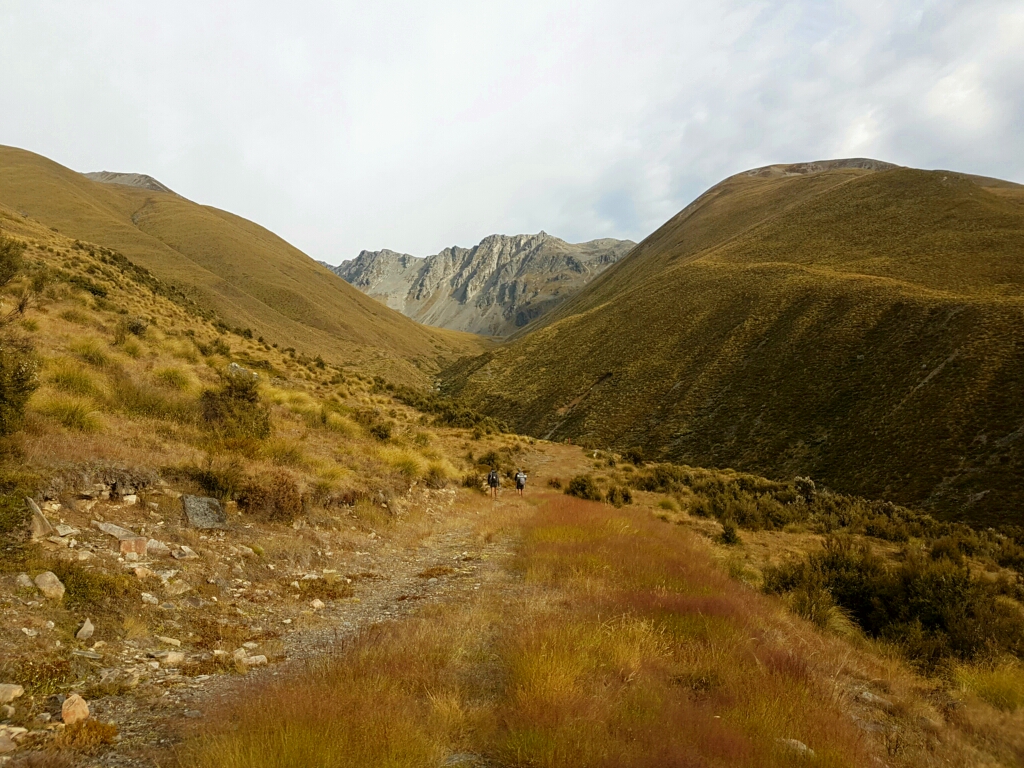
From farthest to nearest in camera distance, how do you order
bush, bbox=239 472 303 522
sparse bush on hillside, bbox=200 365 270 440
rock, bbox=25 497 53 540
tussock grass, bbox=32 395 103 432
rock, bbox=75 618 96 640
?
sparse bush on hillside, bbox=200 365 270 440
bush, bbox=239 472 303 522
tussock grass, bbox=32 395 103 432
rock, bbox=25 497 53 540
rock, bbox=75 618 96 640

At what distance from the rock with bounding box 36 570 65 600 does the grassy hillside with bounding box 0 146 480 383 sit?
55.6m

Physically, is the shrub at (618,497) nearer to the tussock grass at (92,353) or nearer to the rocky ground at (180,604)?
the rocky ground at (180,604)

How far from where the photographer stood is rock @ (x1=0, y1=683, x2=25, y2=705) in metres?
3.73

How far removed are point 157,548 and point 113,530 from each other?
0.63m

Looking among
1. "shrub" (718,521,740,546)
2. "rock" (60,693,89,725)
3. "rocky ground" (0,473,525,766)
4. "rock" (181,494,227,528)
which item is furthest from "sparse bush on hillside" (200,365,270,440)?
"shrub" (718,521,740,546)

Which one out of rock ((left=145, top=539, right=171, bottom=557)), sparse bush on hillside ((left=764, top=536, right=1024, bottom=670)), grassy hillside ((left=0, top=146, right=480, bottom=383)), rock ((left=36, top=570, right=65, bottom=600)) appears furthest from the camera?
grassy hillside ((left=0, top=146, right=480, bottom=383))

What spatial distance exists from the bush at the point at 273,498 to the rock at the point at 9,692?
5.73 meters

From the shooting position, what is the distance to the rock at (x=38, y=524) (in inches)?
238

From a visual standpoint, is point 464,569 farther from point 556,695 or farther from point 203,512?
point 556,695

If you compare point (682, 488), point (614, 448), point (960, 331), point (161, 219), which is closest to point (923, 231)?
point (960, 331)

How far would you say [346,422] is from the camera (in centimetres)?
1873

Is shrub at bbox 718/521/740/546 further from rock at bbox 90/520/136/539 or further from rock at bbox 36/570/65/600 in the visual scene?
rock at bbox 36/570/65/600

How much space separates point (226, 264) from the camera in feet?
275

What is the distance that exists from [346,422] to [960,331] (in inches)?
1455
